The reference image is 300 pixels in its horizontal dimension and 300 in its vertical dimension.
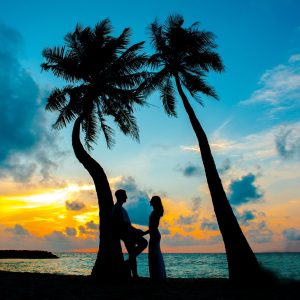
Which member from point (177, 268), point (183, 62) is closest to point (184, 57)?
point (183, 62)

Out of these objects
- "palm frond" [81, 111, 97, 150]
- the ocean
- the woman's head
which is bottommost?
the ocean

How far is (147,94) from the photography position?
17141 mm

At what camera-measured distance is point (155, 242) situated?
35.6ft

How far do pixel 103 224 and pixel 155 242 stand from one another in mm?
3154

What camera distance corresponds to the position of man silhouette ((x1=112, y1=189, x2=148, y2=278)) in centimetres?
1045

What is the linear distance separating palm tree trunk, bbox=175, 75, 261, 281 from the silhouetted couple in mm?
2745

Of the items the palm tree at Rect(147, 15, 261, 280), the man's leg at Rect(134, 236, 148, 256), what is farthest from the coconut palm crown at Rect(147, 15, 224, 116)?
the man's leg at Rect(134, 236, 148, 256)

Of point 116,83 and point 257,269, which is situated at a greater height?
point 116,83

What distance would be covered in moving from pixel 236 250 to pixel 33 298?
277 inches

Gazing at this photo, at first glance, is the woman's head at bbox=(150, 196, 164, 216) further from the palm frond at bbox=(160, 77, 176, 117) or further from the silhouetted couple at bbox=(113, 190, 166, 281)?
the palm frond at bbox=(160, 77, 176, 117)

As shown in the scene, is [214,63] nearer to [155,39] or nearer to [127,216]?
[155,39]

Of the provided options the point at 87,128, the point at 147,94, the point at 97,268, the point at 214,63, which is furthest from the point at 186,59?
the point at 97,268

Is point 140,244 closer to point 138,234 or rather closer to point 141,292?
point 138,234

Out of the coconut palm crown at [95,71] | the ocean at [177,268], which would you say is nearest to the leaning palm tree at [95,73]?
the coconut palm crown at [95,71]
